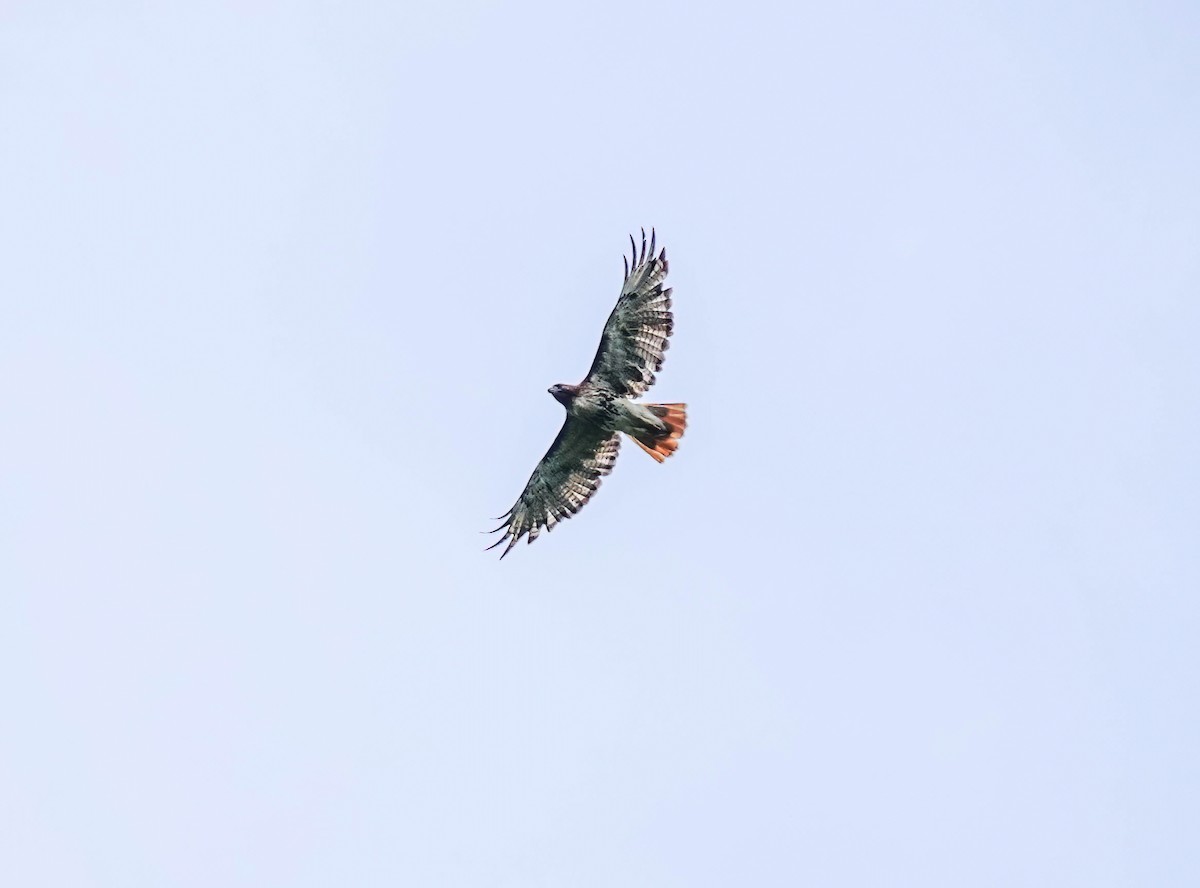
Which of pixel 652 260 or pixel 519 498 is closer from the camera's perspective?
pixel 652 260

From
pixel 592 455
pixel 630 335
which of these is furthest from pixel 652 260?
pixel 592 455

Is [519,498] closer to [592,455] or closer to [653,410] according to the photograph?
[592,455]

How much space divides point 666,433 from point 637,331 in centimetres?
151

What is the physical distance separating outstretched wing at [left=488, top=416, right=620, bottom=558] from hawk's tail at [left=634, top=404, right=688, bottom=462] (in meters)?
1.03

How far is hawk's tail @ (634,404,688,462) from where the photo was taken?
29.2 m

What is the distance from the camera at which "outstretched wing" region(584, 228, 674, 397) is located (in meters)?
29.0

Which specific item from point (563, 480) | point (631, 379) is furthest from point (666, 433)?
point (563, 480)

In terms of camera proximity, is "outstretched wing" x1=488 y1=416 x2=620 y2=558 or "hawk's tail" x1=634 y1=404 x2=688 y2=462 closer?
"hawk's tail" x1=634 y1=404 x2=688 y2=462

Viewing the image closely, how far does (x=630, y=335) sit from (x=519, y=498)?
379 cm

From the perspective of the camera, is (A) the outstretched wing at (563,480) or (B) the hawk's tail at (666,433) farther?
A: (A) the outstretched wing at (563,480)

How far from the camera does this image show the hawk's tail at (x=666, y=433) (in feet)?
95.7

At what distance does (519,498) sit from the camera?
31.6 m

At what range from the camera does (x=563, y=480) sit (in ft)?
102

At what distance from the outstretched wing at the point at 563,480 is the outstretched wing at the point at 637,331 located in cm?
123
